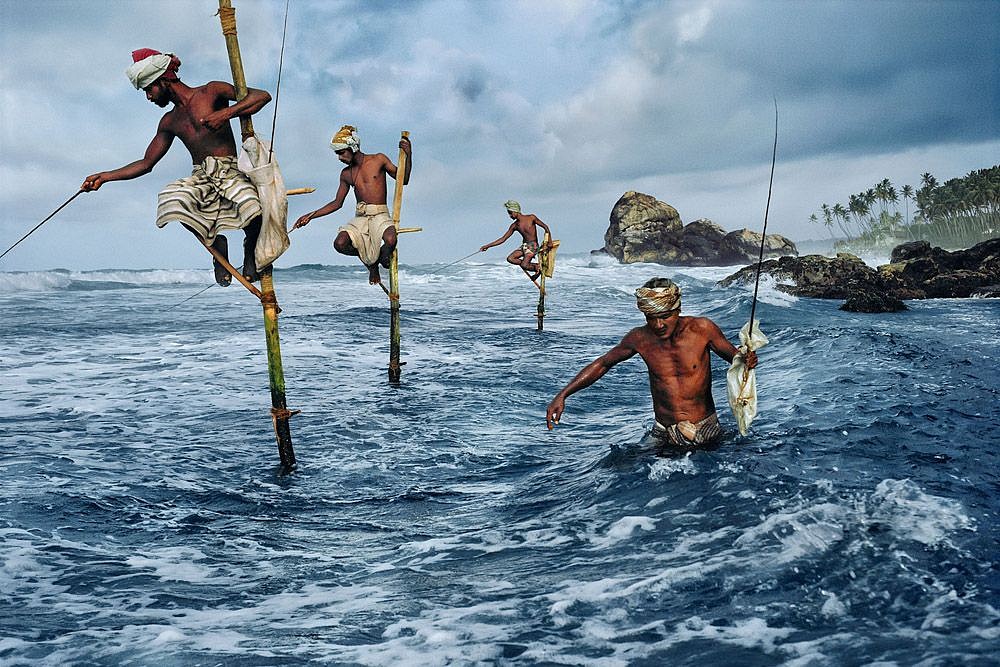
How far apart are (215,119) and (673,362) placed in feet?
14.2

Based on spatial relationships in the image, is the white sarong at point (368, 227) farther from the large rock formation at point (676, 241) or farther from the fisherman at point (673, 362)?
the large rock formation at point (676, 241)

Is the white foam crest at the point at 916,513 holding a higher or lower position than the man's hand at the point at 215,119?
lower

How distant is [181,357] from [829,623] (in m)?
15.8

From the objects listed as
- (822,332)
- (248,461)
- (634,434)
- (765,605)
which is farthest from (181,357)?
(765,605)

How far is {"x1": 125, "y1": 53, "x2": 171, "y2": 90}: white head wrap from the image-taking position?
239 inches

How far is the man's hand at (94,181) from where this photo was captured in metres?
6.15

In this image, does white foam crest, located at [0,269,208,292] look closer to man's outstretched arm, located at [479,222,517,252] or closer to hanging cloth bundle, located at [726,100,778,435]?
man's outstretched arm, located at [479,222,517,252]

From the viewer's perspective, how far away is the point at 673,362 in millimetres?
6285

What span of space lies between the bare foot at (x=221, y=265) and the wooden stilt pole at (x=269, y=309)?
32 cm

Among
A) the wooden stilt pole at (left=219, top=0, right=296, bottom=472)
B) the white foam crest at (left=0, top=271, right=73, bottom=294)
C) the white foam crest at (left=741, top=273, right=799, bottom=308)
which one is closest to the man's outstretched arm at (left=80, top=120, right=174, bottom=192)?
the wooden stilt pole at (left=219, top=0, right=296, bottom=472)

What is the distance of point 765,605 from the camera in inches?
159

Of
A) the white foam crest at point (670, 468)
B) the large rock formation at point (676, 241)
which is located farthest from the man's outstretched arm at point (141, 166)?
the large rock formation at point (676, 241)

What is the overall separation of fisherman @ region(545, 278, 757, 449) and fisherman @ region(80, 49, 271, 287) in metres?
3.27

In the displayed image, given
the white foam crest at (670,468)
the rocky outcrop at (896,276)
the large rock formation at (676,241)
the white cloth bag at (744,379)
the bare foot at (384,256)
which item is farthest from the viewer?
the large rock formation at (676,241)
